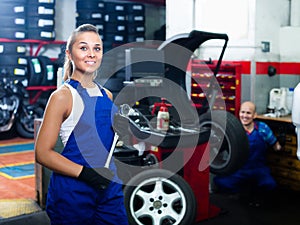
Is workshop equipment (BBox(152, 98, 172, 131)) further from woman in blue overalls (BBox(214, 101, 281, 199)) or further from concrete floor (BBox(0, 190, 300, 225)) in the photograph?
woman in blue overalls (BBox(214, 101, 281, 199))

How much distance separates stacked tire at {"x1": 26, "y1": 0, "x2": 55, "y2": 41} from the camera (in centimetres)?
701

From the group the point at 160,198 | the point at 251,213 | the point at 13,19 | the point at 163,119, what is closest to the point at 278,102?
the point at 251,213

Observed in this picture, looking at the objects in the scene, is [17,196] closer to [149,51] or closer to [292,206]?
[149,51]

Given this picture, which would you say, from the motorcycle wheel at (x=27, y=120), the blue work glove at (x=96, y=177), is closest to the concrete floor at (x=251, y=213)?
the blue work glove at (x=96, y=177)

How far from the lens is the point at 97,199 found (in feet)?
6.01

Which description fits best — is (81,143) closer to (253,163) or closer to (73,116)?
(73,116)

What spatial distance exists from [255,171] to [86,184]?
2757mm

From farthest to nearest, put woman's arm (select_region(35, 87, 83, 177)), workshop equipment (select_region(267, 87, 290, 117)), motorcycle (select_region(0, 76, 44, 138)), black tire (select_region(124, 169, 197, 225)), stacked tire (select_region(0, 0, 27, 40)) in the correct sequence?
stacked tire (select_region(0, 0, 27, 40)) → motorcycle (select_region(0, 76, 44, 138)) → workshop equipment (select_region(267, 87, 290, 117)) → black tire (select_region(124, 169, 197, 225)) → woman's arm (select_region(35, 87, 83, 177))

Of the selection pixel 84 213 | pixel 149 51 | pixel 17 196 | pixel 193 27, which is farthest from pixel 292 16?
pixel 84 213

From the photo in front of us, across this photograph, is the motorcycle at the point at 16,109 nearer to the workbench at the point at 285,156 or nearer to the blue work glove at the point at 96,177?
the workbench at the point at 285,156

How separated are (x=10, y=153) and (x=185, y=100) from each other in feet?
11.1

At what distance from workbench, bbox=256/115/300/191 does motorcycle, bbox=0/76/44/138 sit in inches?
152

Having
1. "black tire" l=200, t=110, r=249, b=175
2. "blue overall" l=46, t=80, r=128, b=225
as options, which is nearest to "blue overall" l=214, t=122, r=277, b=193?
"black tire" l=200, t=110, r=249, b=175

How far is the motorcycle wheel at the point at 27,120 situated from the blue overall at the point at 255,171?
3.66m
